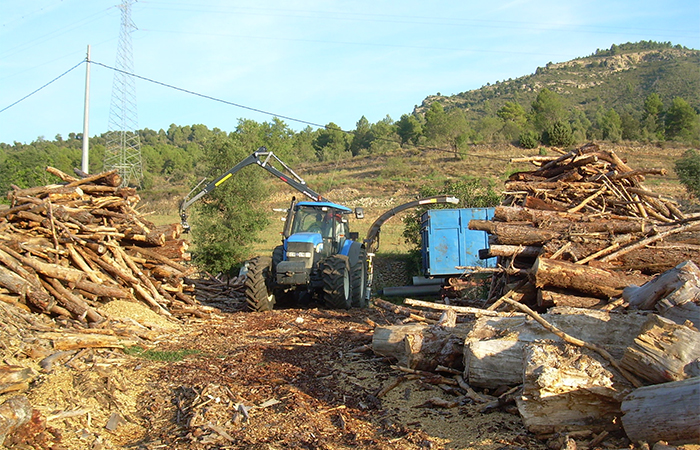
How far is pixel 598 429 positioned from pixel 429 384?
73.1 inches

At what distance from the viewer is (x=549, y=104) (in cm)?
→ 6188

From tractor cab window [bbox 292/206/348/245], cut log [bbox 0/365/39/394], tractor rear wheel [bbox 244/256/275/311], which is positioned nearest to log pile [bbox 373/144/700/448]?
tractor cab window [bbox 292/206/348/245]

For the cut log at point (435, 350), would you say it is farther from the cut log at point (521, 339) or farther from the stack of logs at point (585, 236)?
the stack of logs at point (585, 236)

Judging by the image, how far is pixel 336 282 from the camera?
420 inches

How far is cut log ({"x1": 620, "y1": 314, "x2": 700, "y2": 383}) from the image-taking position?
3849 mm

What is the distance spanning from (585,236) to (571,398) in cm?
436

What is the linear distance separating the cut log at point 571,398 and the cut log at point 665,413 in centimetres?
28

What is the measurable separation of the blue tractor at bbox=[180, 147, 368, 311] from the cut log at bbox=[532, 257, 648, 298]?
4380mm

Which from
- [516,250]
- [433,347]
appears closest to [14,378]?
[433,347]

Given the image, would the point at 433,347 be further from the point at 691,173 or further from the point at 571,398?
the point at 691,173

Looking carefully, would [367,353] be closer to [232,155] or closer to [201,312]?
[201,312]

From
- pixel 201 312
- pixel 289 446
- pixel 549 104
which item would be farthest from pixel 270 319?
pixel 549 104

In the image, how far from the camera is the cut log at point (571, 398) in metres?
4.15

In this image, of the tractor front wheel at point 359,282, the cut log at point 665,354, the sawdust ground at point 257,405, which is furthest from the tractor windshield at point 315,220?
the cut log at point 665,354
